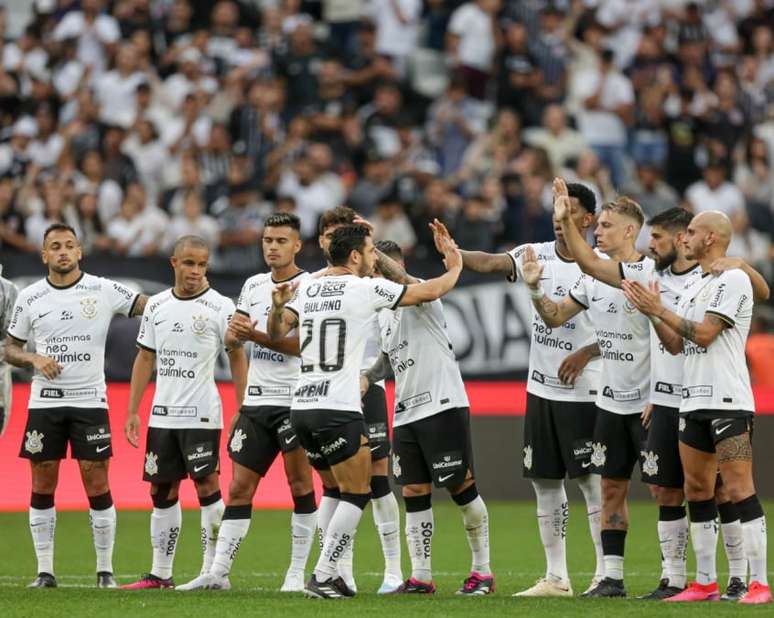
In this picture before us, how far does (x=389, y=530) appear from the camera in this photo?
11344 millimetres

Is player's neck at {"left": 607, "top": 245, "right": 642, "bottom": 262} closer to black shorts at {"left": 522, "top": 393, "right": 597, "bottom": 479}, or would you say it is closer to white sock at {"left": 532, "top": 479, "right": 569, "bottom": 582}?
black shorts at {"left": 522, "top": 393, "right": 597, "bottom": 479}

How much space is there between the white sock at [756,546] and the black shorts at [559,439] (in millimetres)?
1466

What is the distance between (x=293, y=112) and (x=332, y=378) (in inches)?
525

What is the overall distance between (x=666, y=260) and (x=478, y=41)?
1393 cm

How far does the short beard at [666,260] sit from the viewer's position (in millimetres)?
10930

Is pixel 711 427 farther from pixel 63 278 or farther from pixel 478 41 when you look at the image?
pixel 478 41

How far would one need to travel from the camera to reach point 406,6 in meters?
24.8

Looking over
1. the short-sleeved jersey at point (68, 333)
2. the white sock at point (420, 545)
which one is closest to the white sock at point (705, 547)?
the white sock at point (420, 545)

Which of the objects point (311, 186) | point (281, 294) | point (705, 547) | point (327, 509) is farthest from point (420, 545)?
point (311, 186)

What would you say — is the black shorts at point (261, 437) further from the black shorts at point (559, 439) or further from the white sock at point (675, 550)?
the white sock at point (675, 550)

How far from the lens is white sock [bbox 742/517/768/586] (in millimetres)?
9797

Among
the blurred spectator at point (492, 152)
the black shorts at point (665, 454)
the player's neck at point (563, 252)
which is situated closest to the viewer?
the black shorts at point (665, 454)

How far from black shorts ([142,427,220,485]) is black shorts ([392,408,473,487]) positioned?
135 cm

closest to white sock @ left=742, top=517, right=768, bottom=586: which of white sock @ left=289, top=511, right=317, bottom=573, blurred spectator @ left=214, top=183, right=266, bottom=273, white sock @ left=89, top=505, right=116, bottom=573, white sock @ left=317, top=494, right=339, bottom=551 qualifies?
white sock @ left=317, top=494, right=339, bottom=551
